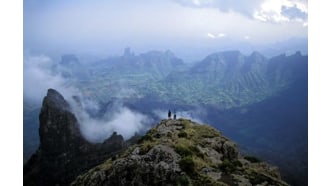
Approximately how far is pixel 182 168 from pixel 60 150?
8268 centimetres

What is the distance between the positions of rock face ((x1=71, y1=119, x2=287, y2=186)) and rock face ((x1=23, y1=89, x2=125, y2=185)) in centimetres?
6203

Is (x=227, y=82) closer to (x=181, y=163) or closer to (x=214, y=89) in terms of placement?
(x=214, y=89)

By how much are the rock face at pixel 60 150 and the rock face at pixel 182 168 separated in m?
62.0

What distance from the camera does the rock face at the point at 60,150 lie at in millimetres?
83812

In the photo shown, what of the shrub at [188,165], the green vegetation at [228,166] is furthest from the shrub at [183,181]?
the green vegetation at [228,166]

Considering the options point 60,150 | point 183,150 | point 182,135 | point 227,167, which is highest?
point 182,135

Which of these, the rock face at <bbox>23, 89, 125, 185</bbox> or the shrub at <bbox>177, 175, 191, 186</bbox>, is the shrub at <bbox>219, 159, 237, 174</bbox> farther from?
the rock face at <bbox>23, 89, 125, 185</bbox>

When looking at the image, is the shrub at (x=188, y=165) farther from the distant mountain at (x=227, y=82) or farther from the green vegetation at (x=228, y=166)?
the distant mountain at (x=227, y=82)

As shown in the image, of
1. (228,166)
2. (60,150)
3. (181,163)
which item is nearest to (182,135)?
(228,166)

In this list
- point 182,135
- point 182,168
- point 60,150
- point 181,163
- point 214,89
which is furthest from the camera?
point 214,89

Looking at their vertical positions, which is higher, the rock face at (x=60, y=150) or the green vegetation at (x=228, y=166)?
the green vegetation at (x=228, y=166)

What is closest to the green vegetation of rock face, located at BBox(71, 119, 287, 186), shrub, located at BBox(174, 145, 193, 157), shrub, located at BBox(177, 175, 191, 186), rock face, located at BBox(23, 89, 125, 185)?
rock face, located at BBox(71, 119, 287, 186)

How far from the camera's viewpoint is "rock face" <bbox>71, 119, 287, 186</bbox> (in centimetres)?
1580

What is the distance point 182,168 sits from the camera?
1611 cm
